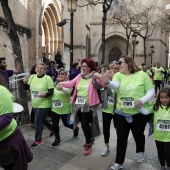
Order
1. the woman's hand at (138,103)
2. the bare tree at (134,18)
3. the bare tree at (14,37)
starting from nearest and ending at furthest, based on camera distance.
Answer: the woman's hand at (138,103) < the bare tree at (14,37) < the bare tree at (134,18)

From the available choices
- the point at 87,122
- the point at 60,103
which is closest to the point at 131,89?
the point at 87,122

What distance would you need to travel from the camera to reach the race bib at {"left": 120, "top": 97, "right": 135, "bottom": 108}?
397cm

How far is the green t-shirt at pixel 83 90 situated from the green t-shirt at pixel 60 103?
0.53 m

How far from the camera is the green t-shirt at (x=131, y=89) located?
13.0 feet

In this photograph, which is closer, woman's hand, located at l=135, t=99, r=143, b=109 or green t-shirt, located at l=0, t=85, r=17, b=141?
green t-shirt, located at l=0, t=85, r=17, b=141

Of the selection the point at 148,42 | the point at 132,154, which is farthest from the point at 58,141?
the point at 148,42

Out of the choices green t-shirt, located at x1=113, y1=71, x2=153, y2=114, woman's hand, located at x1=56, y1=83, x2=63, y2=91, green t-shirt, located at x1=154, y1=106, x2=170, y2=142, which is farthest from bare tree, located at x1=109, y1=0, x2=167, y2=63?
green t-shirt, located at x1=154, y1=106, x2=170, y2=142

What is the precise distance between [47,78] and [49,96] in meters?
0.38

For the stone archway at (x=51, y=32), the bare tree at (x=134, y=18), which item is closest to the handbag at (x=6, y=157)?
the bare tree at (x=134, y=18)

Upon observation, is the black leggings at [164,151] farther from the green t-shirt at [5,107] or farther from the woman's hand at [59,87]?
the green t-shirt at [5,107]

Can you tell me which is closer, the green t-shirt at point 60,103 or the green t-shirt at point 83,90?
the green t-shirt at point 83,90

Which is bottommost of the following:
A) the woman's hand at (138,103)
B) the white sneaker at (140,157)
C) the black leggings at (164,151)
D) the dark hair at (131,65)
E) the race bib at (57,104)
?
the white sneaker at (140,157)

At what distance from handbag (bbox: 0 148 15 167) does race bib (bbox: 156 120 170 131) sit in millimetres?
2286

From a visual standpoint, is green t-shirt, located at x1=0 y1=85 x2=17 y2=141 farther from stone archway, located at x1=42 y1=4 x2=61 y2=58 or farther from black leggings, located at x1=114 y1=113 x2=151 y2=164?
→ stone archway, located at x1=42 y1=4 x2=61 y2=58
